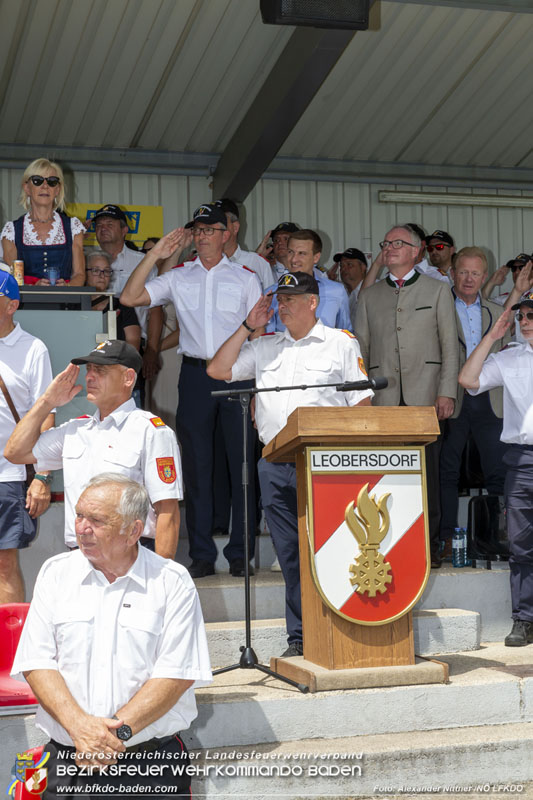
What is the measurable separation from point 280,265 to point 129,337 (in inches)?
52.6

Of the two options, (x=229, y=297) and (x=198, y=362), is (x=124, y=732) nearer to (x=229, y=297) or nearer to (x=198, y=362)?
(x=198, y=362)

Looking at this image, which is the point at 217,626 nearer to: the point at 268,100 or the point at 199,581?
the point at 199,581

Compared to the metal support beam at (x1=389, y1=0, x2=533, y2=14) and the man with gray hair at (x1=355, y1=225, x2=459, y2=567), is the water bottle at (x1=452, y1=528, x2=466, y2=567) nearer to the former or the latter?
the man with gray hair at (x1=355, y1=225, x2=459, y2=567)

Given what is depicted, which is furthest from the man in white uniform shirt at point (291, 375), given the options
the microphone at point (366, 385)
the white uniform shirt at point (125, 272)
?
the white uniform shirt at point (125, 272)

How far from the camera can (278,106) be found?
6895 mm

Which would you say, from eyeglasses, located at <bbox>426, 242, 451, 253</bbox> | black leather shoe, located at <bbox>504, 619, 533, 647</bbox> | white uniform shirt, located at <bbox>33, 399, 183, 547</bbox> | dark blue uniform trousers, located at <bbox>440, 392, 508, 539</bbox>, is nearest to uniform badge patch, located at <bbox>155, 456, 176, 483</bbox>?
white uniform shirt, located at <bbox>33, 399, 183, 547</bbox>

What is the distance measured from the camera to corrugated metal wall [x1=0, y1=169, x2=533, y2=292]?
8.63m

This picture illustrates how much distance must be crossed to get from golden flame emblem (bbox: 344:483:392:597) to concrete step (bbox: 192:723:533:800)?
555 mm

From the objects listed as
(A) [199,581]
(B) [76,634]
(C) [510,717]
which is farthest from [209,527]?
(B) [76,634]

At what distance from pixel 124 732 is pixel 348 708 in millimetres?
1152

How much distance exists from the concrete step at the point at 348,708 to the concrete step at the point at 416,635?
0.29 meters

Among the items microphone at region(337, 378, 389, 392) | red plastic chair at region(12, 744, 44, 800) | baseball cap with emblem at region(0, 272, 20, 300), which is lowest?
red plastic chair at region(12, 744, 44, 800)

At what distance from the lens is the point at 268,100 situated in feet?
23.5

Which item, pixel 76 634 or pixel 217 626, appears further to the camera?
pixel 217 626
